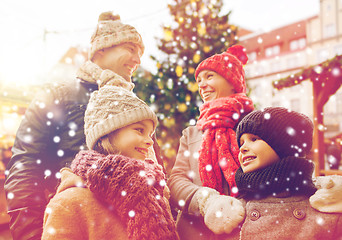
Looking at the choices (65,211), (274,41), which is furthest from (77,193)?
(274,41)

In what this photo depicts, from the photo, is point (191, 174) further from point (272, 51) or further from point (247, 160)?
point (272, 51)

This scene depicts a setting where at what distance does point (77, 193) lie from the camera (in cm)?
122

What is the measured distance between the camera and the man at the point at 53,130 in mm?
1518

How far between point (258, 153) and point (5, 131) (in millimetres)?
4805

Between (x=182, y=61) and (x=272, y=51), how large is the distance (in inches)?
819

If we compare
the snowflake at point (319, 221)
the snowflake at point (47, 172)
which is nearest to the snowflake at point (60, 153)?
the snowflake at point (47, 172)

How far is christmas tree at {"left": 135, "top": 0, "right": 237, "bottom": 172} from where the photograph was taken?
157 inches

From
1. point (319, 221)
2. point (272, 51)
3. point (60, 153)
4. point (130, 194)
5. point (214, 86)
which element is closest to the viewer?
point (319, 221)

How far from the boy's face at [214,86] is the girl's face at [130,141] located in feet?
2.17

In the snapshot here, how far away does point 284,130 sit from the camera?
1.26m

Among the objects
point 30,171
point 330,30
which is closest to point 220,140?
point 30,171

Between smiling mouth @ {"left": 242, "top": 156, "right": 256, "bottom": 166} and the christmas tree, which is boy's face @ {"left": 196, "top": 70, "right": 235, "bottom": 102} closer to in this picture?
smiling mouth @ {"left": 242, "top": 156, "right": 256, "bottom": 166}

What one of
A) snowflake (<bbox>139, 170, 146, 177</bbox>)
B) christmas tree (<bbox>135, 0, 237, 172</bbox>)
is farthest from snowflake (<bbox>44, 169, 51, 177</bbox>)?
christmas tree (<bbox>135, 0, 237, 172</bbox>)

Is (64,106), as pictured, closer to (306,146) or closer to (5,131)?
(306,146)
